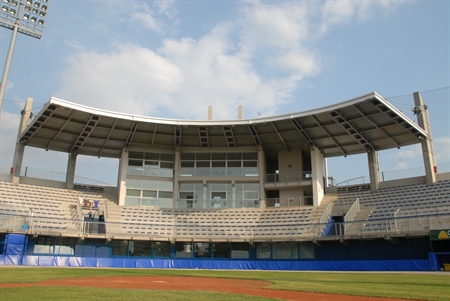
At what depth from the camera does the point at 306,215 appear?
39531 mm

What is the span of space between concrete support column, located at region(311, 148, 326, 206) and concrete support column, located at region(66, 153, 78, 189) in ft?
85.5

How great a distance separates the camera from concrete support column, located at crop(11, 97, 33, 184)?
3969cm

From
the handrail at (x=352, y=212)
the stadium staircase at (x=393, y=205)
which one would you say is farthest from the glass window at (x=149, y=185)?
the handrail at (x=352, y=212)

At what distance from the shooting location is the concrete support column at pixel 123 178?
42.8 metres

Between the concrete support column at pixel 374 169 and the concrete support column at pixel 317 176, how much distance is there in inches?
202

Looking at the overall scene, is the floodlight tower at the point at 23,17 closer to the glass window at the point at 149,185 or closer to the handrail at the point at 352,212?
the glass window at the point at 149,185

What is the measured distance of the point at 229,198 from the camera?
4403cm

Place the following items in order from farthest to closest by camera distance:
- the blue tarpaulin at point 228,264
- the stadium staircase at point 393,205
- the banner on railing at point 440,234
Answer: the stadium staircase at point 393,205, the blue tarpaulin at point 228,264, the banner on railing at point 440,234

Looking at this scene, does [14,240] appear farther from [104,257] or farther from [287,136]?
[287,136]

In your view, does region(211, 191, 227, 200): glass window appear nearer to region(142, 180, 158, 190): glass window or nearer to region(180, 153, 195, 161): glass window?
region(180, 153, 195, 161): glass window

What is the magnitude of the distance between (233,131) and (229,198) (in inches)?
297

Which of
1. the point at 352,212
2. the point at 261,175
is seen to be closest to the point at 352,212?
the point at 352,212

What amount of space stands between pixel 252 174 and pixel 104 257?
58.2 ft

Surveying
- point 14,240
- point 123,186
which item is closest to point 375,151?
point 123,186
